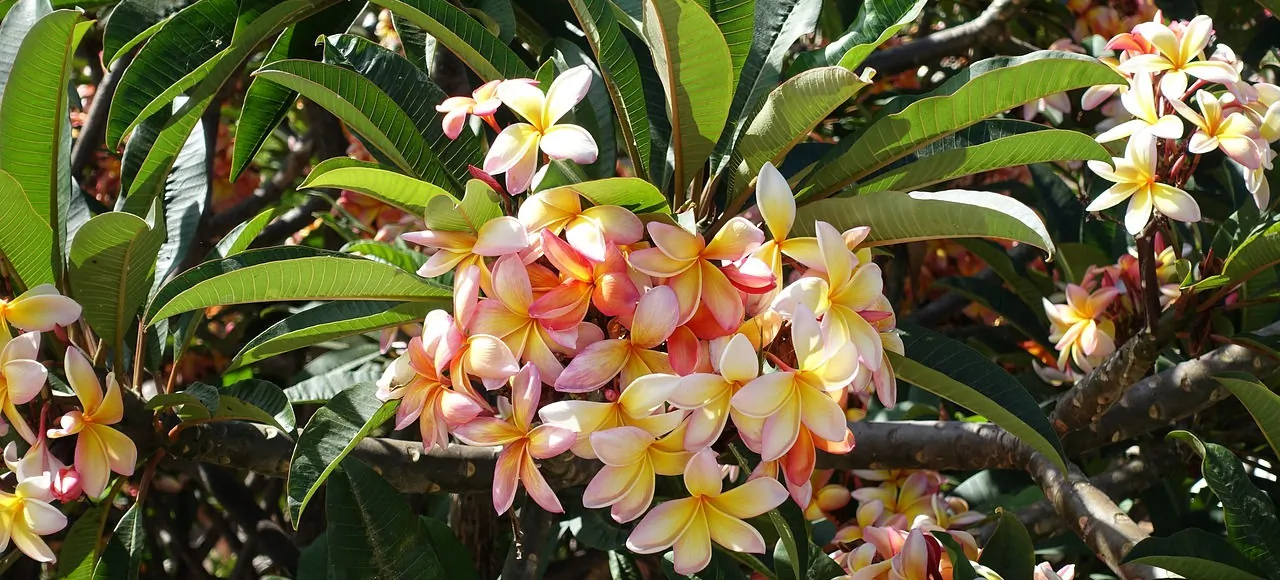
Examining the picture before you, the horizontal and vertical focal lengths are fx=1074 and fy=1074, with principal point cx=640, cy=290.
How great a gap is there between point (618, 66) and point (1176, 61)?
25.4 inches

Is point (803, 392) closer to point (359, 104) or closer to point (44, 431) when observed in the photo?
point (359, 104)

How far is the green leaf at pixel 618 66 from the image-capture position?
0.91 metres

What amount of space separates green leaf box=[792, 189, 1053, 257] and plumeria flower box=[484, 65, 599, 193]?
202 mm

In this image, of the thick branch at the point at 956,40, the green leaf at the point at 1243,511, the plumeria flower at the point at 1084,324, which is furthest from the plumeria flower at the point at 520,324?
the thick branch at the point at 956,40

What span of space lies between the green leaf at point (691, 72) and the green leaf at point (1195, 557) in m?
0.57

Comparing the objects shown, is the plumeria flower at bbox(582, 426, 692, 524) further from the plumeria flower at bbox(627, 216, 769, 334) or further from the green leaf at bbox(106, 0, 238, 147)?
the green leaf at bbox(106, 0, 238, 147)

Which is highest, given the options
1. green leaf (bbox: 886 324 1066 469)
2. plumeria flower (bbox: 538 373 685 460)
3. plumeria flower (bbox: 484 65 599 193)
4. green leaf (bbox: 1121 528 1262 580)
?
plumeria flower (bbox: 484 65 599 193)

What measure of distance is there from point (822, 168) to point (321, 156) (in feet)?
5.02

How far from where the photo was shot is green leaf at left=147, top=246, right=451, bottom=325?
0.80m

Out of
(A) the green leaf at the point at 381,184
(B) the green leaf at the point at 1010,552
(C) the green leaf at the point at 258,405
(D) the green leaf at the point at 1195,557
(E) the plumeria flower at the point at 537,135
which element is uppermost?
(E) the plumeria flower at the point at 537,135

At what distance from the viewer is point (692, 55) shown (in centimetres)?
84

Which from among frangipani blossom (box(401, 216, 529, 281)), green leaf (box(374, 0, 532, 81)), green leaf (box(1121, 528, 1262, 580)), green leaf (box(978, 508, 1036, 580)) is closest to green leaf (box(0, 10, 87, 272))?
green leaf (box(374, 0, 532, 81))

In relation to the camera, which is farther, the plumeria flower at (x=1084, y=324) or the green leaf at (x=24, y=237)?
the plumeria flower at (x=1084, y=324)

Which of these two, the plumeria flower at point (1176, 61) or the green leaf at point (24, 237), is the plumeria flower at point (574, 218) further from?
the plumeria flower at point (1176, 61)
